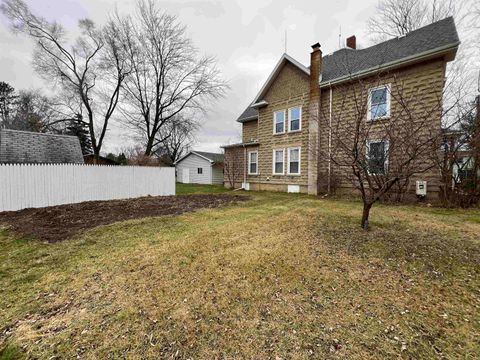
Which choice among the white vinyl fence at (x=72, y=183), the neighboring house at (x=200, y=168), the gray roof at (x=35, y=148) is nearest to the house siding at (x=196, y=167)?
the neighboring house at (x=200, y=168)

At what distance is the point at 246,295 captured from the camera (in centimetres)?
267

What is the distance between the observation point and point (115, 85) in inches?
800

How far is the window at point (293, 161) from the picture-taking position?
42.9 feet

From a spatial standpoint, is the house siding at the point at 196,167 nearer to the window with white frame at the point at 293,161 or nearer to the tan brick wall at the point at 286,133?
the tan brick wall at the point at 286,133

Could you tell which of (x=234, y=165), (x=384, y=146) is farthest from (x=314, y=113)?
(x=234, y=165)

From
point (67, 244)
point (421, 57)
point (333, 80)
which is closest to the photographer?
point (67, 244)

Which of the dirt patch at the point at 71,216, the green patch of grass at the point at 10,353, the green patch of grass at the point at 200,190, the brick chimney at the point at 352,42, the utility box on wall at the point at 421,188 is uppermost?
the brick chimney at the point at 352,42

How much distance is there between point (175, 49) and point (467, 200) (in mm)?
22870

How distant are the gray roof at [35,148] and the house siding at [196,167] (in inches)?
445

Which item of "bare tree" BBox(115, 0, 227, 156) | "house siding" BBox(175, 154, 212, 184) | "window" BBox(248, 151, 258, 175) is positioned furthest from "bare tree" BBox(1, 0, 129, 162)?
"window" BBox(248, 151, 258, 175)

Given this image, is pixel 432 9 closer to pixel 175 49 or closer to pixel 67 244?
pixel 175 49

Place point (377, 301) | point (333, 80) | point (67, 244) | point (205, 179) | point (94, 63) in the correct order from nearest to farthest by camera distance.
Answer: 1. point (377, 301)
2. point (67, 244)
3. point (333, 80)
4. point (94, 63)
5. point (205, 179)

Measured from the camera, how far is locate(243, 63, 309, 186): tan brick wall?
12.7 metres

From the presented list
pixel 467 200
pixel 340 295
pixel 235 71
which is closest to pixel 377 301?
pixel 340 295
